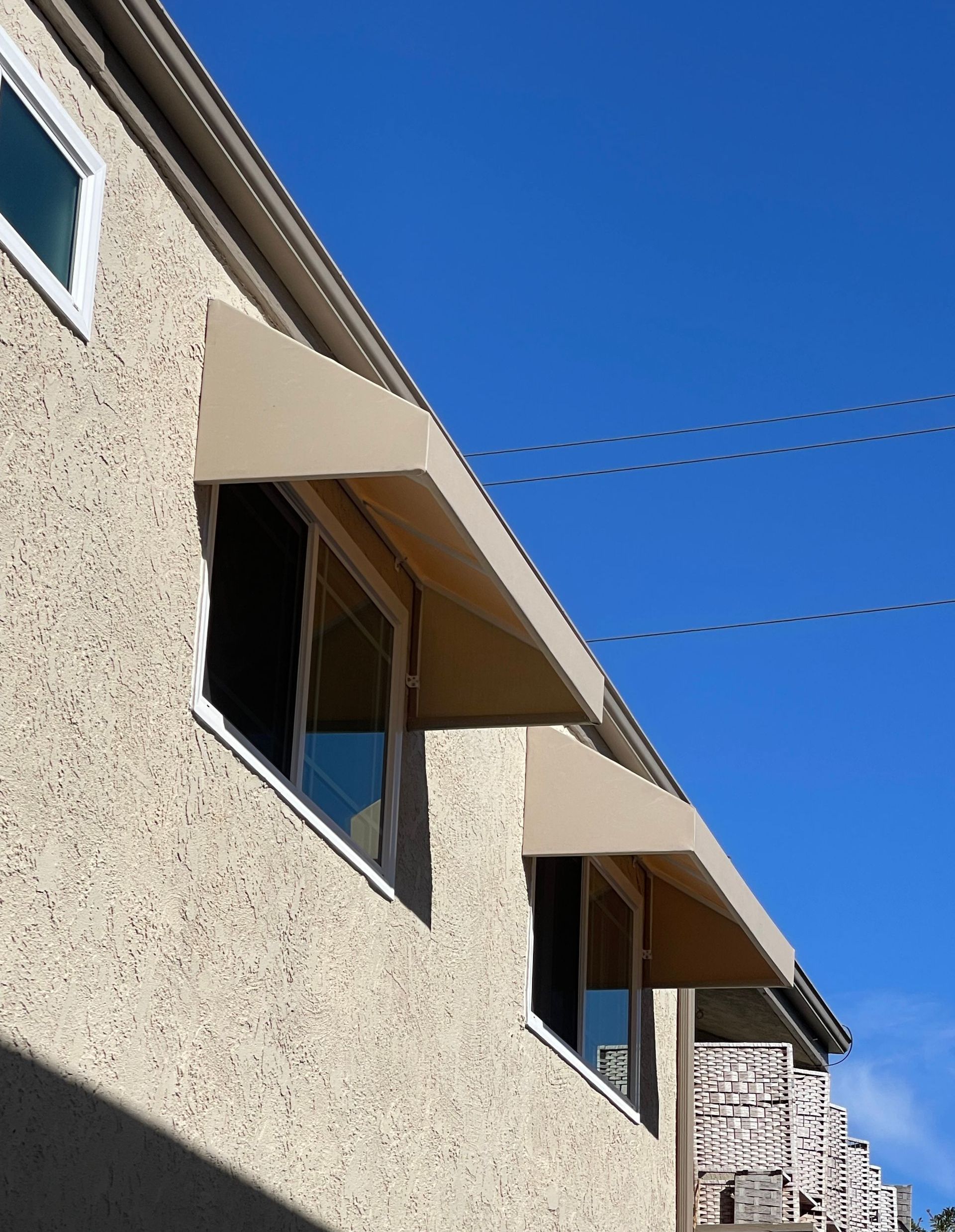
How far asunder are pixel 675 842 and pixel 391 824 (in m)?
2.23

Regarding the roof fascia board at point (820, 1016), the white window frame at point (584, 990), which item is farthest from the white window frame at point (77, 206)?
the roof fascia board at point (820, 1016)

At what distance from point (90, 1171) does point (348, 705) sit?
8.88 ft

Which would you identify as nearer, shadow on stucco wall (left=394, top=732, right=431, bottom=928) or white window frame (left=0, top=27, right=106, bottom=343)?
white window frame (left=0, top=27, right=106, bottom=343)

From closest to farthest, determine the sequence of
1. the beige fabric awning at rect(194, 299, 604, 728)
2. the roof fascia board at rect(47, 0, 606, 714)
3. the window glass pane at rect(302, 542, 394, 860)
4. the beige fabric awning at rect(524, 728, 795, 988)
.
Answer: the roof fascia board at rect(47, 0, 606, 714), the beige fabric awning at rect(194, 299, 604, 728), the window glass pane at rect(302, 542, 394, 860), the beige fabric awning at rect(524, 728, 795, 988)

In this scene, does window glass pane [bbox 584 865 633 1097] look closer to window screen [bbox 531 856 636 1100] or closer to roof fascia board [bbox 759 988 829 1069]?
window screen [bbox 531 856 636 1100]

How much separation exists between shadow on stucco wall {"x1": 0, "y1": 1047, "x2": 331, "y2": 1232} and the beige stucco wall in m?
0.01

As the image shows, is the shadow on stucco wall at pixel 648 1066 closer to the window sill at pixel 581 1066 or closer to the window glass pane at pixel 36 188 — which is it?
the window sill at pixel 581 1066

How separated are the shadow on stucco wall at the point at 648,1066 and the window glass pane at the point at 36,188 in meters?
7.43

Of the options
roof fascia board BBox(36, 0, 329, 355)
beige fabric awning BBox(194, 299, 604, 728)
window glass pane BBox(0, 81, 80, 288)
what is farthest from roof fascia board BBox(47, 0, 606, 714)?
window glass pane BBox(0, 81, 80, 288)

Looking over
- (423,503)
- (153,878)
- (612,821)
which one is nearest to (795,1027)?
(612,821)

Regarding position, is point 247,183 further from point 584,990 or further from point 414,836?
point 584,990

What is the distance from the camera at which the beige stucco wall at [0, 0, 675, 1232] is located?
16.2ft

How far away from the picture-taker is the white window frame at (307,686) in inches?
239

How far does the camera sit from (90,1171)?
494 cm
